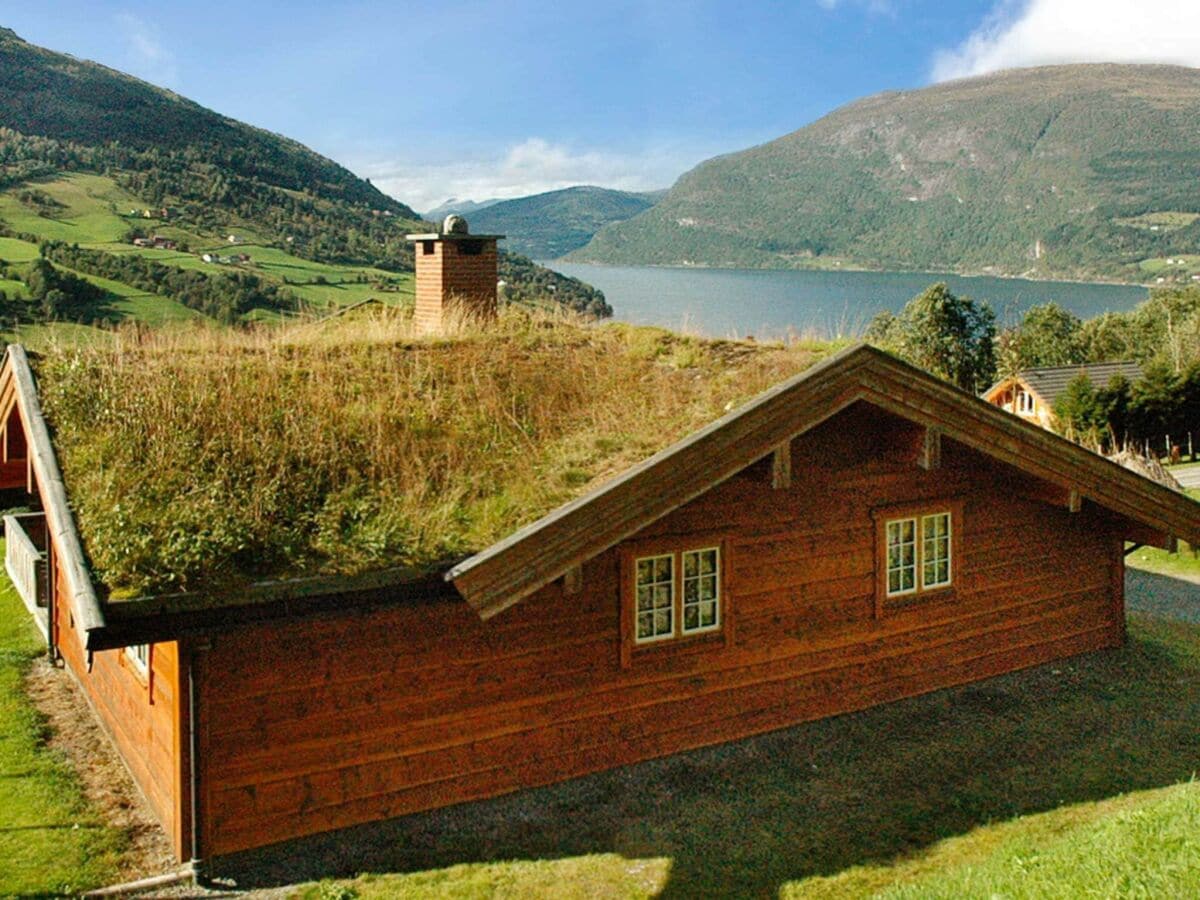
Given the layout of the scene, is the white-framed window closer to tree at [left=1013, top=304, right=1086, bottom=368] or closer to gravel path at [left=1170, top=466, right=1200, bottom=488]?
gravel path at [left=1170, top=466, right=1200, bottom=488]

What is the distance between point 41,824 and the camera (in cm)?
882

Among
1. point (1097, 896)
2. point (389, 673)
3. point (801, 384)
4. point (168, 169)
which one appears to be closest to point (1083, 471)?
point (801, 384)

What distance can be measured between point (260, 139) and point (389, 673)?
152252 mm

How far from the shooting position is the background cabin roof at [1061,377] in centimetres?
4888

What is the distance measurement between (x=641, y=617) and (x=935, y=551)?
3.97 m

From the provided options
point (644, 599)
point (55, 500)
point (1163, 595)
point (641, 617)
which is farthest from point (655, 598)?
point (1163, 595)

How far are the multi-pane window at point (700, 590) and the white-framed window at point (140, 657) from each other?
4.96 metres

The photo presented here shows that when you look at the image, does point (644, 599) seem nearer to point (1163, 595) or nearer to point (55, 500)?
point (55, 500)

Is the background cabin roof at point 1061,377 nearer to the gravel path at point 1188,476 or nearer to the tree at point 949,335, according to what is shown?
the tree at point 949,335

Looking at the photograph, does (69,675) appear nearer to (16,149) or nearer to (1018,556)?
(1018,556)

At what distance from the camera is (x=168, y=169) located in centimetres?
11569

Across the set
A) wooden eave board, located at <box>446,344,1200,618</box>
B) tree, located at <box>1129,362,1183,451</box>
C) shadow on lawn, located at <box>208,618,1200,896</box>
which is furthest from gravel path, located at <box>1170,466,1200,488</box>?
shadow on lawn, located at <box>208,618,1200,896</box>

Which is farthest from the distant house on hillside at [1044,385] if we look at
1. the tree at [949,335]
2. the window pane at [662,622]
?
the window pane at [662,622]

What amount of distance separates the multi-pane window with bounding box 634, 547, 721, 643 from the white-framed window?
4418 mm
